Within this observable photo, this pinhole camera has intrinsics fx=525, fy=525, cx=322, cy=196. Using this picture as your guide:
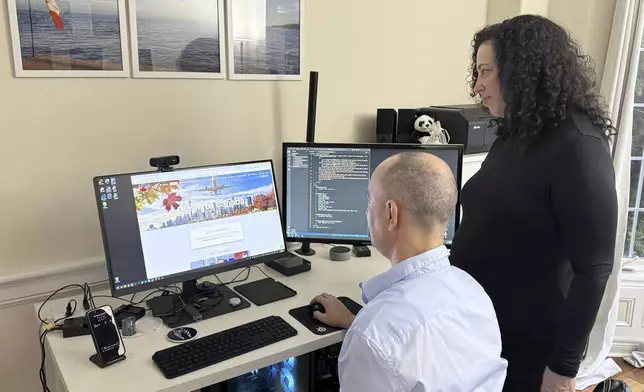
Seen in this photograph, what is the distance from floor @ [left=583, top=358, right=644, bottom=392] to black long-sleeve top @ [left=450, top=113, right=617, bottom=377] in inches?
59.2

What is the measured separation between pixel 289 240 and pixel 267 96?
616 millimetres

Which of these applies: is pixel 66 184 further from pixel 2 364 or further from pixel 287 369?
pixel 287 369

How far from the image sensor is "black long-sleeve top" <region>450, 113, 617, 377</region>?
135cm

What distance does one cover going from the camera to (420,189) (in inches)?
43.2

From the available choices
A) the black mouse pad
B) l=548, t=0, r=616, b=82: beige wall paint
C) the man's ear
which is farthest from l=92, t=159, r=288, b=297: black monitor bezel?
l=548, t=0, r=616, b=82: beige wall paint

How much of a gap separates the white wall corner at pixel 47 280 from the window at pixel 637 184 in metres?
2.71

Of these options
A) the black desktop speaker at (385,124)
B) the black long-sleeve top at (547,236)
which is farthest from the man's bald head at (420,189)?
the black desktop speaker at (385,124)

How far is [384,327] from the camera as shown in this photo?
0.94m

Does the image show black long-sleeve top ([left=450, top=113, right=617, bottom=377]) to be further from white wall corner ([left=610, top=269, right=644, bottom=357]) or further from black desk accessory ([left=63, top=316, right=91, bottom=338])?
white wall corner ([left=610, top=269, right=644, bottom=357])

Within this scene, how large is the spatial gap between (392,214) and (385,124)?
142cm

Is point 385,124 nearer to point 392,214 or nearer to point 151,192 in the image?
point 151,192

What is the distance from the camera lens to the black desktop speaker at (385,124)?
2.47 m

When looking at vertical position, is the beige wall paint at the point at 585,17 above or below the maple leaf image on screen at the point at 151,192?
above

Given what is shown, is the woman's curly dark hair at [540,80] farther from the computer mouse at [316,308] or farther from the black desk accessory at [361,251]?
the black desk accessory at [361,251]
